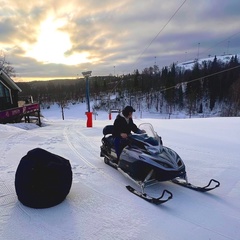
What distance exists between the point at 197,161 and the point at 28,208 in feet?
12.8

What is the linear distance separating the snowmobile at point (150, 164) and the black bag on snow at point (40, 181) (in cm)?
126

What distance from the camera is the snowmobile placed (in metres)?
3.58

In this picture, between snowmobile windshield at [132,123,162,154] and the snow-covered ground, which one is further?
snowmobile windshield at [132,123,162,154]

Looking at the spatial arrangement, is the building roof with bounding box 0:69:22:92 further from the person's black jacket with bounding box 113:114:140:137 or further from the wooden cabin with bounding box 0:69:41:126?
the person's black jacket with bounding box 113:114:140:137

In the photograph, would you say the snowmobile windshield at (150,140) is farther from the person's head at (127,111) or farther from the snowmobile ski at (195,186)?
the snowmobile ski at (195,186)

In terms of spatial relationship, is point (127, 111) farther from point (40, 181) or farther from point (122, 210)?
point (40, 181)

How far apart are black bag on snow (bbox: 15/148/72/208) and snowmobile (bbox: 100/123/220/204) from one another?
1.26 metres

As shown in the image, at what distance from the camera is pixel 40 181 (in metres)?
3.11

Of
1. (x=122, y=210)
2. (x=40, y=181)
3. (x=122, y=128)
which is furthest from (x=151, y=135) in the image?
(x=40, y=181)

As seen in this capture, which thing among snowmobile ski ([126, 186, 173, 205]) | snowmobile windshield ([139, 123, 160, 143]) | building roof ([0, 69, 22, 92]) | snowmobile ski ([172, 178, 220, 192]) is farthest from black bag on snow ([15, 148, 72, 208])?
building roof ([0, 69, 22, 92])

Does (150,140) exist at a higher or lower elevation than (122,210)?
higher

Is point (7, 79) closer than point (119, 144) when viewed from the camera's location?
No

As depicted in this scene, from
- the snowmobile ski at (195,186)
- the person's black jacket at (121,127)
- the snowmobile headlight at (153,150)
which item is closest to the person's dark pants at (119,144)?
the person's black jacket at (121,127)

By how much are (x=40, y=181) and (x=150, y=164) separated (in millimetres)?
1683
